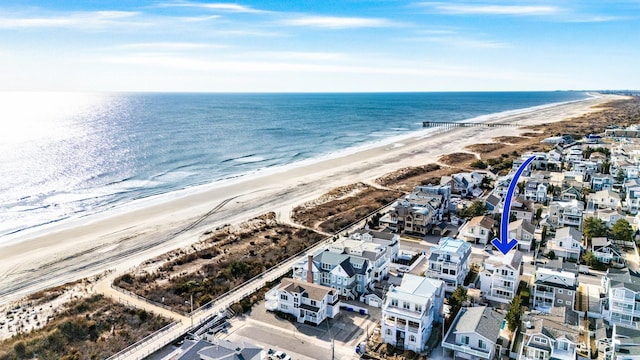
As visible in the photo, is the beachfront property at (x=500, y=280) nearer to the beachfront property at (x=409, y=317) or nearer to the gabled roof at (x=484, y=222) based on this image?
the beachfront property at (x=409, y=317)

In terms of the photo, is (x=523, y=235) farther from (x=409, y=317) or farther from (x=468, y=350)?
(x=409, y=317)

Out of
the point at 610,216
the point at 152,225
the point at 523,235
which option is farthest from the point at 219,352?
the point at 610,216

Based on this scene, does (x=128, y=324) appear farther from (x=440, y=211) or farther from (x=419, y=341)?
(x=440, y=211)

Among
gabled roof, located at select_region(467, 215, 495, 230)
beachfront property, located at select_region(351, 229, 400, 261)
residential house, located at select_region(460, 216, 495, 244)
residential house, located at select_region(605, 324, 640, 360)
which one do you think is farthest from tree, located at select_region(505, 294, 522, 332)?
gabled roof, located at select_region(467, 215, 495, 230)

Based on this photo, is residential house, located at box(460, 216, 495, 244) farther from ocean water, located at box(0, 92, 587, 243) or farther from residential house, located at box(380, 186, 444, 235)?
ocean water, located at box(0, 92, 587, 243)

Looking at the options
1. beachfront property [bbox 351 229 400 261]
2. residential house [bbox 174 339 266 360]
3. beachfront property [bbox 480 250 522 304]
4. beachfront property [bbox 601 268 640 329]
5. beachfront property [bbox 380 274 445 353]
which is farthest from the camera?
beachfront property [bbox 351 229 400 261]

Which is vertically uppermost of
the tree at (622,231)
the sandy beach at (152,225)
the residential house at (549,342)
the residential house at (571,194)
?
the residential house at (571,194)

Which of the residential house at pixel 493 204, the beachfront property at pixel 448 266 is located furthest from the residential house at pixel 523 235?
the beachfront property at pixel 448 266
